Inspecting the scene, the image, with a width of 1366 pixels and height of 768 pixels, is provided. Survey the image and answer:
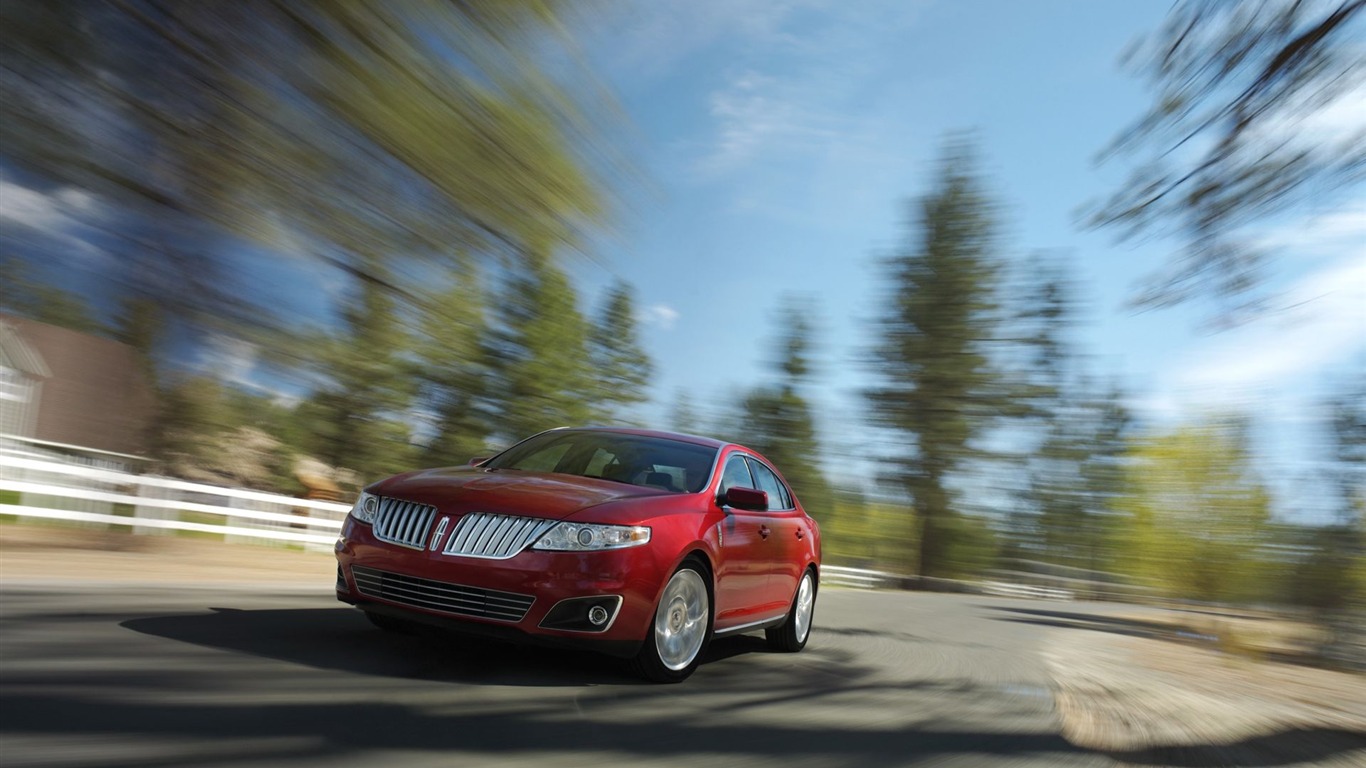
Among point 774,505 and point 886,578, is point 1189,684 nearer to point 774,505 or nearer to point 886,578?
point 774,505

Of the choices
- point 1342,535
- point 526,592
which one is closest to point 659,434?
point 526,592

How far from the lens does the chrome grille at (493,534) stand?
5785 millimetres

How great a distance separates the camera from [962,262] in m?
46.3

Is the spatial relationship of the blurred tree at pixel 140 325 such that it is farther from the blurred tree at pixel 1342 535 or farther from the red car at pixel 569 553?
the blurred tree at pixel 1342 535

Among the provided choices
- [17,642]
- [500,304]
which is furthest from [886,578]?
[17,642]

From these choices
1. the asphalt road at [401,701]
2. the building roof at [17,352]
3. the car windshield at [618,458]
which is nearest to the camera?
the asphalt road at [401,701]

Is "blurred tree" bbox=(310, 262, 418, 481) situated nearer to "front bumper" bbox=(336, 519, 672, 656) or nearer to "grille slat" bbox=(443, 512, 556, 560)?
"front bumper" bbox=(336, 519, 672, 656)

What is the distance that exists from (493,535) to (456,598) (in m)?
0.37

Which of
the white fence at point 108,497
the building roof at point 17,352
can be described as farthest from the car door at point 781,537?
→ the white fence at point 108,497

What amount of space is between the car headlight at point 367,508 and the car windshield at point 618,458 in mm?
1277

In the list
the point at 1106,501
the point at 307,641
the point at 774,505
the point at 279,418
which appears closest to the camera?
the point at 307,641

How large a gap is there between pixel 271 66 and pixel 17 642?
12.0 ft

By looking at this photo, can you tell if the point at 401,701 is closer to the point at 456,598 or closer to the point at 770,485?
the point at 456,598

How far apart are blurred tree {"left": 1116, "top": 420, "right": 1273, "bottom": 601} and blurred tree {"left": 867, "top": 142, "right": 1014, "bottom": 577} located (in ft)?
66.5
